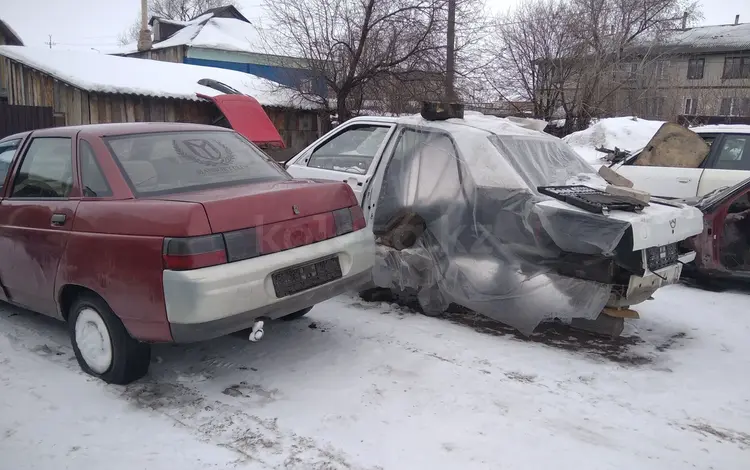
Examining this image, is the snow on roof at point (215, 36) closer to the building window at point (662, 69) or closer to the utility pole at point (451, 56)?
the utility pole at point (451, 56)

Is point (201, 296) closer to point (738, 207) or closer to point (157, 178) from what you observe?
point (157, 178)

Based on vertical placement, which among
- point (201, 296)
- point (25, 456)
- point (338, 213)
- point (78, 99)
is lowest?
point (25, 456)

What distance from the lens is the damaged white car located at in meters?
4.03

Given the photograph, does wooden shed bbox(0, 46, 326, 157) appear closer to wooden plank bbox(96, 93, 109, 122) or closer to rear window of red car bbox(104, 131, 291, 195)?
wooden plank bbox(96, 93, 109, 122)

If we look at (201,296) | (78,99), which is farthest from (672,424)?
(78,99)

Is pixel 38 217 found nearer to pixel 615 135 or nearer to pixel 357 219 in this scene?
pixel 357 219

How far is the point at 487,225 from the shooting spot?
4.51 metres

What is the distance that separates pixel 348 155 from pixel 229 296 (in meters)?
2.74

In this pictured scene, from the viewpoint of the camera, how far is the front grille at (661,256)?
162 inches

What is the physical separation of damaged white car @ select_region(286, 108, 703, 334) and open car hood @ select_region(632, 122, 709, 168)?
248 centimetres

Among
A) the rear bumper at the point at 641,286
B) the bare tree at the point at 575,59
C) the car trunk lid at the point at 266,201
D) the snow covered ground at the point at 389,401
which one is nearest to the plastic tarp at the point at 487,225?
the rear bumper at the point at 641,286

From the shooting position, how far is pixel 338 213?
3.84 m

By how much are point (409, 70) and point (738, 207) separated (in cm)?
941

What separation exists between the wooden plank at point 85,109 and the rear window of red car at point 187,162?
31.3ft
